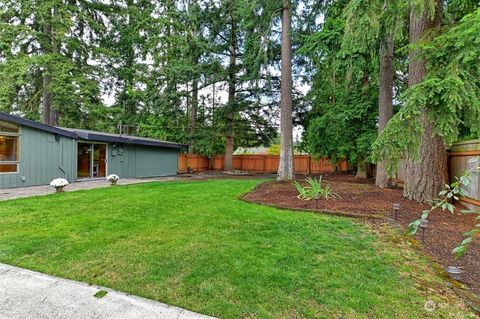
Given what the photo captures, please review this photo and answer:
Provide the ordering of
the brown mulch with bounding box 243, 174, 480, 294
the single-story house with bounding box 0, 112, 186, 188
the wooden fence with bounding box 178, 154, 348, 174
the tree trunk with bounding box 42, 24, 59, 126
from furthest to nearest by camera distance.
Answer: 1. the wooden fence with bounding box 178, 154, 348, 174
2. the tree trunk with bounding box 42, 24, 59, 126
3. the single-story house with bounding box 0, 112, 186, 188
4. the brown mulch with bounding box 243, 174, 480, 294

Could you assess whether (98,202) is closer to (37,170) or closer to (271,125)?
(37,170)

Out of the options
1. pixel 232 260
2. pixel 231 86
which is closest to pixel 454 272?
pixel 232 260

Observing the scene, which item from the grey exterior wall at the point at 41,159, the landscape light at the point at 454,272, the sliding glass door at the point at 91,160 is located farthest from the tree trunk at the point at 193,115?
the landscape light at the point at 454,272

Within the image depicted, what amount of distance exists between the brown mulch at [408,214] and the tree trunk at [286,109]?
332 centimetres

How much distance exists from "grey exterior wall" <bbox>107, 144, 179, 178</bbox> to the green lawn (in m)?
8.14

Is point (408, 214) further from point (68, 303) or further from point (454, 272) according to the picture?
point (68, 303)

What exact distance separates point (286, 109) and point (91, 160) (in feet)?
28.5

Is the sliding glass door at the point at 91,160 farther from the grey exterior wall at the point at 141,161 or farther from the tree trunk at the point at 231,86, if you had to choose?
the tree trunk at the point at 231,86

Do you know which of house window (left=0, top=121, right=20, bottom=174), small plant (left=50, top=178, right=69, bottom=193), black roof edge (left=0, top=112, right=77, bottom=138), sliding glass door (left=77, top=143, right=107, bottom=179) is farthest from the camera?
sliding glass door (left=77, top=143, right=107, bottom=179)

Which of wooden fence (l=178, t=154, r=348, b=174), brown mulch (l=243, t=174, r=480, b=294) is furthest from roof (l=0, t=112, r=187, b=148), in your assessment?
brown mulch (l=243, t=174, r=480, b=294)

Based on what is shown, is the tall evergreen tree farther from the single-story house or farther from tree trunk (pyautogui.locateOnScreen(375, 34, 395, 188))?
tree trunk (pyautogui.locateOnScreen(375, 34, 395, 188))

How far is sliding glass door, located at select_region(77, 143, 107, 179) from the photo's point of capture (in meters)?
12.1

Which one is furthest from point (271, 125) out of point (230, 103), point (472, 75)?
point (472, 75)

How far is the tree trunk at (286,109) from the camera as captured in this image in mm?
11297
